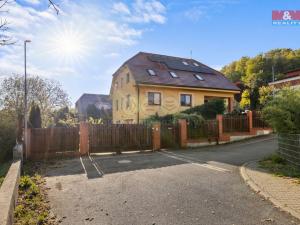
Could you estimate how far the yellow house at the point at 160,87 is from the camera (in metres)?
24.3

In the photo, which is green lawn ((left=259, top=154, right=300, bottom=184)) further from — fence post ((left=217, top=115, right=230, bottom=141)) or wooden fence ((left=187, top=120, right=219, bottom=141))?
fence post ((left=217, top=115, right=230, bottom=141))

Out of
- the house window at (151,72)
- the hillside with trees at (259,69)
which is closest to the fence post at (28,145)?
the house window at (151,72)

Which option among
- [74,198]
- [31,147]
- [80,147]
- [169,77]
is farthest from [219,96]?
[74,198]

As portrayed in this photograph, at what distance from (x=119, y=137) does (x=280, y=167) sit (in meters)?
9.49

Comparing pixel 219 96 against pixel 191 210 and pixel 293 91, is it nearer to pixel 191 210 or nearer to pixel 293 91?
pixel 293 91

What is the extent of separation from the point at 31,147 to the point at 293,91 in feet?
42.3

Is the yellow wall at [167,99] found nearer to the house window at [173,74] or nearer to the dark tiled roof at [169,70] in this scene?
the dark tiled roof at [169,70]

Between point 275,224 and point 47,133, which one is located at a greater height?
point 47,133

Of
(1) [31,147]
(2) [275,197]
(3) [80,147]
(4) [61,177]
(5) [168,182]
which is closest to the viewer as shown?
(2) [275,197]

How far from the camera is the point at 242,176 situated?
323 inches

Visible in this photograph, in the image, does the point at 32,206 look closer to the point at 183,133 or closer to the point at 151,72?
the point at 183,133

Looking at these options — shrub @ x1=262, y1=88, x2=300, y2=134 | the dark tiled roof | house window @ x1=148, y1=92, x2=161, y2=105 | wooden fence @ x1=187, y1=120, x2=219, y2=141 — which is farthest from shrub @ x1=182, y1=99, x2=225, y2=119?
shrub @ x1=262, y1=88, x2=300, y2=134

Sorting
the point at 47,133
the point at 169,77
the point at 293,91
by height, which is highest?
the point at 169,77

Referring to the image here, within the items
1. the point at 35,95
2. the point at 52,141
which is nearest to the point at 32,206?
the point at 52,141
